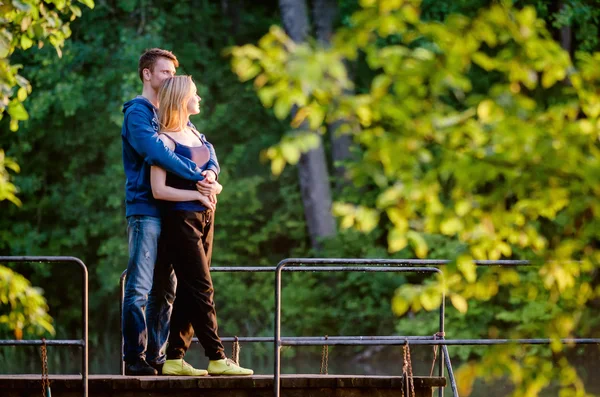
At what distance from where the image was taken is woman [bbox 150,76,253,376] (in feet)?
20.0

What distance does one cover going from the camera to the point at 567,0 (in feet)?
51.6

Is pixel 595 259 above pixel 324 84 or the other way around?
the other way around

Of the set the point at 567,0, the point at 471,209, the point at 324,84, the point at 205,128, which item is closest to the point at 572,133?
the point at 471,209

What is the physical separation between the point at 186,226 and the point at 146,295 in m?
0.47

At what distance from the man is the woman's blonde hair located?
0.10 m

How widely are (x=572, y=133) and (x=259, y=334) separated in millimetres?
15912

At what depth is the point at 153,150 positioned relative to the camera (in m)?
6.05

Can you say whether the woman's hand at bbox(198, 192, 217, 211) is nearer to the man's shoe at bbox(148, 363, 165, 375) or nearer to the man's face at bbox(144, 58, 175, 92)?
the man's face at bbox(144, 58, 175, 92)

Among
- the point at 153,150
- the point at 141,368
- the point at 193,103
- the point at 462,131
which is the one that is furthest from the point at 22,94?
the point at 462,131

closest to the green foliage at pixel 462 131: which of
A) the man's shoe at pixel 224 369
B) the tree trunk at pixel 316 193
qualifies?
the man's shoe at pixel 224 369

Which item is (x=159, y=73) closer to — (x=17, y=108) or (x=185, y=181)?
(x=185, y=181)

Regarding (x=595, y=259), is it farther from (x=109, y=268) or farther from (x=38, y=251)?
(x=38, y=251)

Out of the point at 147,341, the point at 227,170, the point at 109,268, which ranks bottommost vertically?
the point at 147,341

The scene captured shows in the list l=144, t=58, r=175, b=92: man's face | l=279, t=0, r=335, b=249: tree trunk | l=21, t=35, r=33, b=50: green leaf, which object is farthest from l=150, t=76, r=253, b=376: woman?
l=279, t=0, r=335, b=249: tree trunk
